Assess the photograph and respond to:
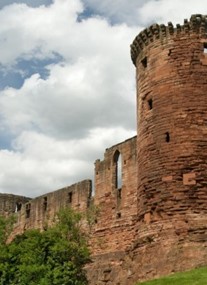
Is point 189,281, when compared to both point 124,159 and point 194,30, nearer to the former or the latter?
point 194,30

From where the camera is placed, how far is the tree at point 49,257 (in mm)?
22719

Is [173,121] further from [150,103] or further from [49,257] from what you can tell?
[49,257]

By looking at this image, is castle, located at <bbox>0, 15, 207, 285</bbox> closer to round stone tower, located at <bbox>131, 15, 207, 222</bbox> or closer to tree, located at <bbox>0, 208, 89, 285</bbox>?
round stone tower, located at <bbox>131, 15, 207, 222</bbox>

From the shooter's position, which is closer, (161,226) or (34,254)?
(161,226)

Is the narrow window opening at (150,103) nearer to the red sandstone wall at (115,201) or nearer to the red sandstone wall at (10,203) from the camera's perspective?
the red sandstone wall at (115,201)

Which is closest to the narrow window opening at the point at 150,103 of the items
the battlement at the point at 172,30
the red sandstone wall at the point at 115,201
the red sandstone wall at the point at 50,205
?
the battlement at the point at 172,30

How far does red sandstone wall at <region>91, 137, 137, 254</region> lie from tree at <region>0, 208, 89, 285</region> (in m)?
2.56

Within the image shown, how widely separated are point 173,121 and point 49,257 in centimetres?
663

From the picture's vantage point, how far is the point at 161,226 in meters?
21.1

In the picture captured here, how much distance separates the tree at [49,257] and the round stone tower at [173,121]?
3269 millimetres

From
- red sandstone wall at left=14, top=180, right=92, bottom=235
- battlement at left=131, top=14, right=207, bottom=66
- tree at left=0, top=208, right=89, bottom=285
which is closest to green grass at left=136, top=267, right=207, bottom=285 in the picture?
tree at left=0, top=208, right=89, bottom=285

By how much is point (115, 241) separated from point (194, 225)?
8.11m

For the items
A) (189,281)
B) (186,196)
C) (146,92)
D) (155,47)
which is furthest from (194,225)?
(155,47)

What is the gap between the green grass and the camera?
1781cm
